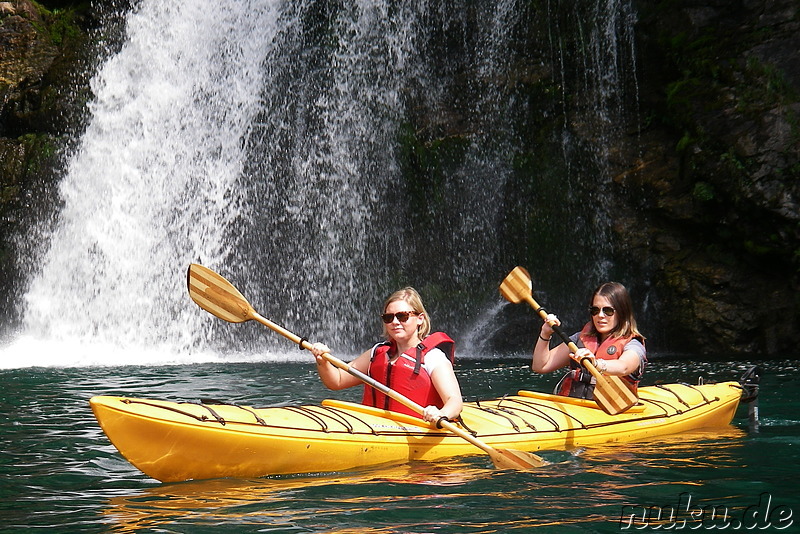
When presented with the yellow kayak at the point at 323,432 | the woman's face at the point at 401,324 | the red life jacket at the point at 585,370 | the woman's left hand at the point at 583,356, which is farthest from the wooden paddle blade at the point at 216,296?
the red life jacket at the point at 585,370

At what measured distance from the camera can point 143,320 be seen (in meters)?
13.8

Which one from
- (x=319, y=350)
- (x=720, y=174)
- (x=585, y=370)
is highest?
(x=720, y=174)

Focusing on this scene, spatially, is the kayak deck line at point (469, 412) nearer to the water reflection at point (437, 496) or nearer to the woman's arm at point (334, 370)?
the woman's arm at point (334, 370)

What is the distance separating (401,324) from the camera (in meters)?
4.68

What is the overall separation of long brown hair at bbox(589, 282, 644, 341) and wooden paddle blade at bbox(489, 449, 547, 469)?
49.0 inches

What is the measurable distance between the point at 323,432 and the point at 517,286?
2.18m

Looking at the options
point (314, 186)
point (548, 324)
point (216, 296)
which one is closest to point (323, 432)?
point (216, 296)

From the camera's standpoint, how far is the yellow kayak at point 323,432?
13.2 ft

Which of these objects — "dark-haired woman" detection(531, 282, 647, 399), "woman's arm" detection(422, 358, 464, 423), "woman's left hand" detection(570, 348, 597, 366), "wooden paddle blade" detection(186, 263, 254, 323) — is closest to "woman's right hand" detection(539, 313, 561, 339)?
"dark-haired woman" detection(531, 282, 647, 399)

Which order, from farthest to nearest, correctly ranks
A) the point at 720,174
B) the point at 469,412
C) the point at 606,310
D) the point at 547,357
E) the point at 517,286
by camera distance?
the point at 720,174
the point at 517,286
the point at 547,357
the point at 606,310
the point at 469,412

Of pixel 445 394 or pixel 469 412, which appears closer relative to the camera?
pixel 445 394

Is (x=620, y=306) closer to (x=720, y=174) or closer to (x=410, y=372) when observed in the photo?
(x=410, y=372)

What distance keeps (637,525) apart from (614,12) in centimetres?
1148

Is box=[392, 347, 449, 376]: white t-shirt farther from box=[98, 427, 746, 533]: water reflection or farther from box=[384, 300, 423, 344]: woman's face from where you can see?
box=[98, 427, 746, 533]: water reflection
